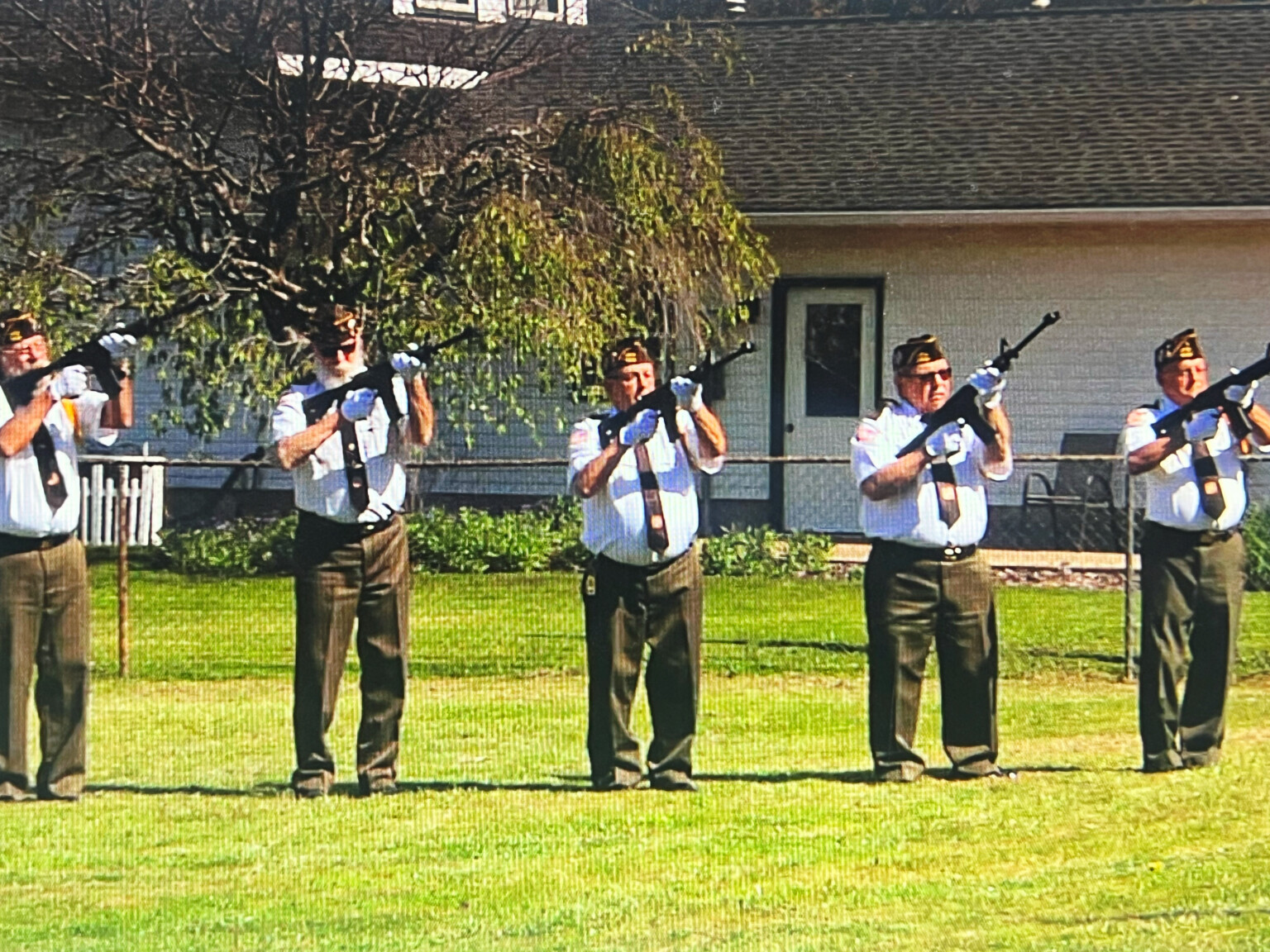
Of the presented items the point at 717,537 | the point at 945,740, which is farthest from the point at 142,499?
the point at 945,740

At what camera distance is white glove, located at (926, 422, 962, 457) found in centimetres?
798

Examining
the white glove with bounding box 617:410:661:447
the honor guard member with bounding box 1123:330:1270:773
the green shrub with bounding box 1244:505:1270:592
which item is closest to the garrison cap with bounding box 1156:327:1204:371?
the honor guard member with bounding box 1123:330:1270:773

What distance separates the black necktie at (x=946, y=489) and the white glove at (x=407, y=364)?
6.50 feet

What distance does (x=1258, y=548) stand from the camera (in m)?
14.8

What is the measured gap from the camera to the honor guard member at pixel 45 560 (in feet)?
26.2

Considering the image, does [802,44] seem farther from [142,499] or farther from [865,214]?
[142,499]

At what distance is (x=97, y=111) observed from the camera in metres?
15.3

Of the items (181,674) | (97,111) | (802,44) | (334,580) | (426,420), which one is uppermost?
(802,44)

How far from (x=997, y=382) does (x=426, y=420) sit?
6.95ft

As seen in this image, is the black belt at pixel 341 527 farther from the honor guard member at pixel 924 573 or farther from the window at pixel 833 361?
the window at pixel 833 361

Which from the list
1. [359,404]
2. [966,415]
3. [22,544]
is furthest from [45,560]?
[966,415]

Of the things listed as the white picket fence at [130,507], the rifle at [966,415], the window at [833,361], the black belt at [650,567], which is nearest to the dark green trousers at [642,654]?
the black belt at [650,567]

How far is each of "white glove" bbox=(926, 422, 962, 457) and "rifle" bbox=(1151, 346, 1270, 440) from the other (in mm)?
919

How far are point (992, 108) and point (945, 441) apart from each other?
11.6m
